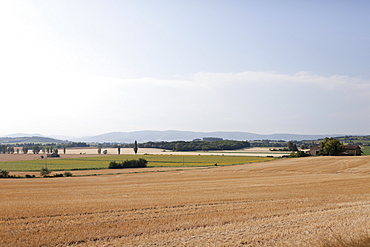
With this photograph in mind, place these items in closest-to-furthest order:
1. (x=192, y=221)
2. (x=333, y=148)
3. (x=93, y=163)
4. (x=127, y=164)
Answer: (x=192, y=221), (x=127, y=164), (x=333, y=148), (x=93, y=163)

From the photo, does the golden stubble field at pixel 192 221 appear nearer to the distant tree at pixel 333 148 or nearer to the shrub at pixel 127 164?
the shrub at pixel 127 164

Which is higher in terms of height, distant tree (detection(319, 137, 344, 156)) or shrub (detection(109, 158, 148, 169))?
distant tree (detection(319, 137, 344, 156))

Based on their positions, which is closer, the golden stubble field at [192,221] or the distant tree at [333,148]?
the golden stubble field at [192,221]

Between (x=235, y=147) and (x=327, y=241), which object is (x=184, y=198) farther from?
(x=235, y=147)

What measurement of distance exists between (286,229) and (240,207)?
18.7 ft

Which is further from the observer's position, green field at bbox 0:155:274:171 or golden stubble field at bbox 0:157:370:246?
green field at bbox 0:155:274:171

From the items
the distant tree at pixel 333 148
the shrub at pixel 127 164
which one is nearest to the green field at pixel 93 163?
the shrub at pixel 127 164

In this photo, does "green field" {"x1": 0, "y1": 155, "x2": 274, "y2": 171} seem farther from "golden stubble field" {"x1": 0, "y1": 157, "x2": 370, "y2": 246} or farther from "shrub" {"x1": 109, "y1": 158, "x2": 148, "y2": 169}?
"golden stubble field" {"x1": 0, "y1": 157, "x2": 370, "y2": 246}

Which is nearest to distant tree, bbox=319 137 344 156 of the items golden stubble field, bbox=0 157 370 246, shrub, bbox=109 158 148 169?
shrub, bbox=109 158 148 169

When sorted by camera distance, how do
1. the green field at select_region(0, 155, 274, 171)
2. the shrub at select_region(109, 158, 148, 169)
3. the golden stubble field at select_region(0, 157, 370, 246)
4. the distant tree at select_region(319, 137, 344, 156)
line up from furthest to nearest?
1. the distant tree at select_region(319, 137, 344, 156)
2. the green field at select_region(0, 155, 274, 171)
3. the shrub at select_region(109, 158, 148, 169)
4. the golden stubble field at select_region(0, 157, 370, 246)

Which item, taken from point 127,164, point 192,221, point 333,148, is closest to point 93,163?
point 127,164

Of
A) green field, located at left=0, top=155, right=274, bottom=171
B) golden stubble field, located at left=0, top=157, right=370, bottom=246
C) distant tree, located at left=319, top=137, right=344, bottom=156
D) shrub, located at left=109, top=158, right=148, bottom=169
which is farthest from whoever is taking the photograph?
distant tree, located at left=319, top=137, right=344, bottom=156

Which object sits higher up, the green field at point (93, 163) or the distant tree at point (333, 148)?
the distant tree at point (333, 148)

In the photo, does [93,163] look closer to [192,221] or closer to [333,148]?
[333,148]
